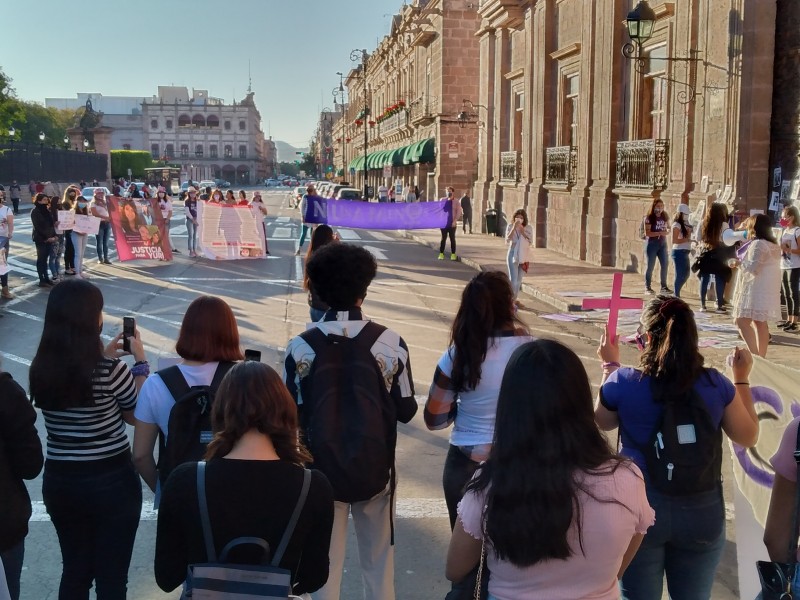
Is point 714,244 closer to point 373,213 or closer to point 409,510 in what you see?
point 409,510

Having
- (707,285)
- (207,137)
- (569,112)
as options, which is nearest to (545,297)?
(707,285)

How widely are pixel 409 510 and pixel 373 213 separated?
15.6 metres

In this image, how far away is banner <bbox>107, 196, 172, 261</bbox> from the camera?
69.7ft

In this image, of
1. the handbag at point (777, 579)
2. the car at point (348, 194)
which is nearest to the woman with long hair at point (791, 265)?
the handbag at point (777, 579)

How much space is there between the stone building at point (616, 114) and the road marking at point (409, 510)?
34.0 ft

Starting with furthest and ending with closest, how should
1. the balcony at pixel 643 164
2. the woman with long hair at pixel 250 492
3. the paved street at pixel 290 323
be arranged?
1. the balcony at pixel 643 164
2. the paved street at pixel 290 323
3. the woman with long hair at pixel 250 492

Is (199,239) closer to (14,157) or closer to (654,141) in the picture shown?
(654,141)

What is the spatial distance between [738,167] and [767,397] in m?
11.5

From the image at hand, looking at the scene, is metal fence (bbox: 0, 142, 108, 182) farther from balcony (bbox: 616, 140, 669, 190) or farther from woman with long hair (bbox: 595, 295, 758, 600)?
woman with long hair (bbox: 595, 295, 758, 600)

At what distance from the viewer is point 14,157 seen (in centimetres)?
5147

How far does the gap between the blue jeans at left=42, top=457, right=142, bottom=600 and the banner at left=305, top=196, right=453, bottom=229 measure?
56.0ft

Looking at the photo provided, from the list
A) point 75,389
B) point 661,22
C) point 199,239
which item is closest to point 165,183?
point 199,239

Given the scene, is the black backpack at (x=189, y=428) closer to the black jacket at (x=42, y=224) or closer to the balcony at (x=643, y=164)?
the black jacket at (x=42, y=224)

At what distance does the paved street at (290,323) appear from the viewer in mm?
5047
